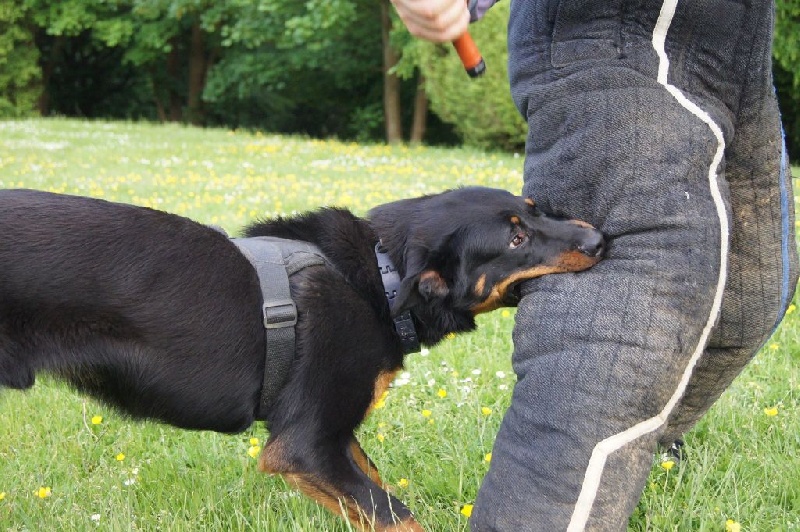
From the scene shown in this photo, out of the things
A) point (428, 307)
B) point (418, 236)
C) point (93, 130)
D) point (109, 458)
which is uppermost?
point (418, 236)

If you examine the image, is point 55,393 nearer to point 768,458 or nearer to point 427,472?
point 427,472

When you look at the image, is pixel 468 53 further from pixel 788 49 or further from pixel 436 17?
pixel 788 49

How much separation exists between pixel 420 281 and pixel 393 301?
0.13 metres

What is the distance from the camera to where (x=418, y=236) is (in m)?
3.12

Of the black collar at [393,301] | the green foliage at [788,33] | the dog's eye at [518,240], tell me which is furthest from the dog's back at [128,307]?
the green foliage at [788,33]

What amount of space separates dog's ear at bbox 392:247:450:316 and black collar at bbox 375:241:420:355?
0.24ft

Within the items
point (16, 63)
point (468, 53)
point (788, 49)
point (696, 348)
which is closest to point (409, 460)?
point (696, 348)

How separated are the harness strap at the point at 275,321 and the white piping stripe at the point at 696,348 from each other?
1.16 m

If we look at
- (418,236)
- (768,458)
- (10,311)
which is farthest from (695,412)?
(10,311)

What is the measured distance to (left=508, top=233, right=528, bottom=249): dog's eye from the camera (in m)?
3.02

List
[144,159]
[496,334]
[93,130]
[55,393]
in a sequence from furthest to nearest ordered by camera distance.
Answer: [93,130] < [144,159] < [496,334] < [55,393]

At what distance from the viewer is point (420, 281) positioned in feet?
9.80

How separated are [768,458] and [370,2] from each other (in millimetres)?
23238

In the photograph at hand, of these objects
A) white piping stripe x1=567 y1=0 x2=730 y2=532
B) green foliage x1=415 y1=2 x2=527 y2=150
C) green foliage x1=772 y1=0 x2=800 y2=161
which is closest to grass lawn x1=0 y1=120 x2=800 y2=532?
white piping stripe x1=567 y1=0 x2=730 y2=532
